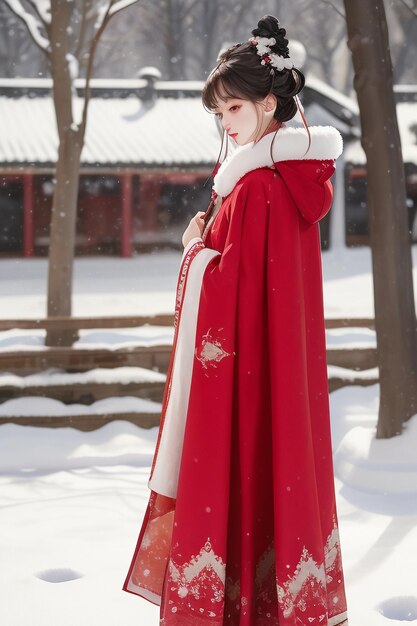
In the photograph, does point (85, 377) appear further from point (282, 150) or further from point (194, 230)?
point (282, 150)

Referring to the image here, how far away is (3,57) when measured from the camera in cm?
2653

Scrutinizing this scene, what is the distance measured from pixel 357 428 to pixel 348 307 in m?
6.87

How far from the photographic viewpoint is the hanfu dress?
2.52m

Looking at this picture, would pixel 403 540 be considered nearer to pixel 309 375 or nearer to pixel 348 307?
pixel 309 375

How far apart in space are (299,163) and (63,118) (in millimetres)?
6035

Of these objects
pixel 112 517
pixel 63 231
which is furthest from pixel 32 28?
pixel 112 517

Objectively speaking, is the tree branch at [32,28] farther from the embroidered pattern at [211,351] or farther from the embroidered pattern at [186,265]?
the embroidered pattern at [211,351]

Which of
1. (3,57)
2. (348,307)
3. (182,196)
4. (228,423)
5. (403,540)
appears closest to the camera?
(228,423)

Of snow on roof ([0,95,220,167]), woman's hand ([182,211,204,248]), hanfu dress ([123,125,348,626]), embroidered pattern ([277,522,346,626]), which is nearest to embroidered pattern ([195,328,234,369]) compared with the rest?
hanfu dress ([123,125,348,626])

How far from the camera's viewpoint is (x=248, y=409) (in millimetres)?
2549

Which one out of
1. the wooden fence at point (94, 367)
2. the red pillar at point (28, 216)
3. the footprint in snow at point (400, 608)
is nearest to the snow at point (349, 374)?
the wooden fence at point (94, 367)

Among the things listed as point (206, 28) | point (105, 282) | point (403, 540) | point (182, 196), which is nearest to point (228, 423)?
point (403, 540)

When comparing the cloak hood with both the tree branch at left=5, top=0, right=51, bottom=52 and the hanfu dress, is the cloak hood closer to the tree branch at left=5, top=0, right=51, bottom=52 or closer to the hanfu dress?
the hanfu dress

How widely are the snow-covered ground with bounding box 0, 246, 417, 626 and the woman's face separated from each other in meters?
1.83
